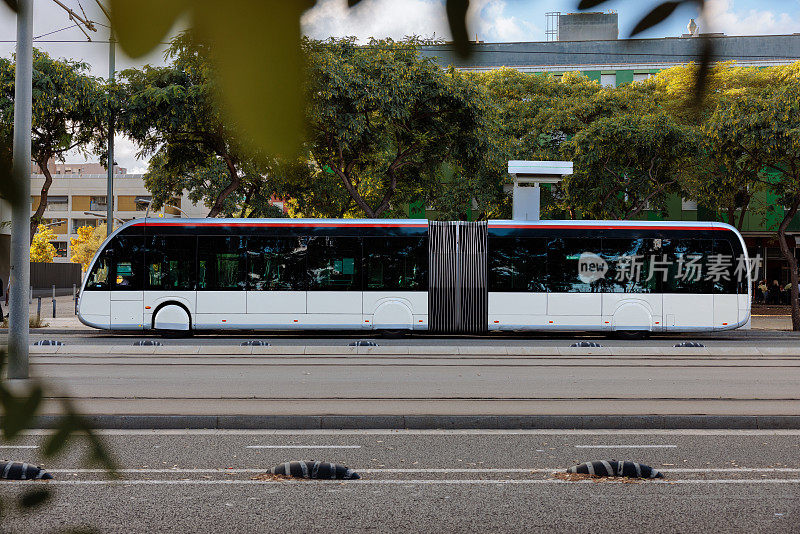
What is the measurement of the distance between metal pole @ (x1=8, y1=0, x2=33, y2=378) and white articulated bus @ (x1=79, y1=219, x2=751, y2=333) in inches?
603

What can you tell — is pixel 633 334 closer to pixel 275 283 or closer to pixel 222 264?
pixel 275 283

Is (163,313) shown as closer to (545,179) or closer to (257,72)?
(545,179)

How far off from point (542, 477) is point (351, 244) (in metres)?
10.6

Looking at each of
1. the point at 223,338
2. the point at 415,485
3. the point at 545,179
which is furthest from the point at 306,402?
the point at 545,179

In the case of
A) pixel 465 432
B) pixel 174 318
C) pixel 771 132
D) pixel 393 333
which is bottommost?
pixel 465 432

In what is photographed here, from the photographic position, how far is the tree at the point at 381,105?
2.01 ft

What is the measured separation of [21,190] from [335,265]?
15911mm

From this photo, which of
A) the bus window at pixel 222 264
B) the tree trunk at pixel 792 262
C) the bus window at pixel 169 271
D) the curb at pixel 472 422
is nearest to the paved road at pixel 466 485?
the curb at pixel 472 422

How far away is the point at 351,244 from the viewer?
53.2 feet

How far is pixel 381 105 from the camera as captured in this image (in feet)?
4.48

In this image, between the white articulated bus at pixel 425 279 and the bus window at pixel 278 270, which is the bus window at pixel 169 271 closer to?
the white articulated bus at pixel 425 279

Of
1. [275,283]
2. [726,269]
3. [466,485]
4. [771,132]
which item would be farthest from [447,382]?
[726,269]

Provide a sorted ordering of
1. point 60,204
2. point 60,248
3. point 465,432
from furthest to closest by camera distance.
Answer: point 465,432 < point 60,248 < point 60,204

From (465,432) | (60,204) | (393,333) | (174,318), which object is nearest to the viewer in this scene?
(60,204)
